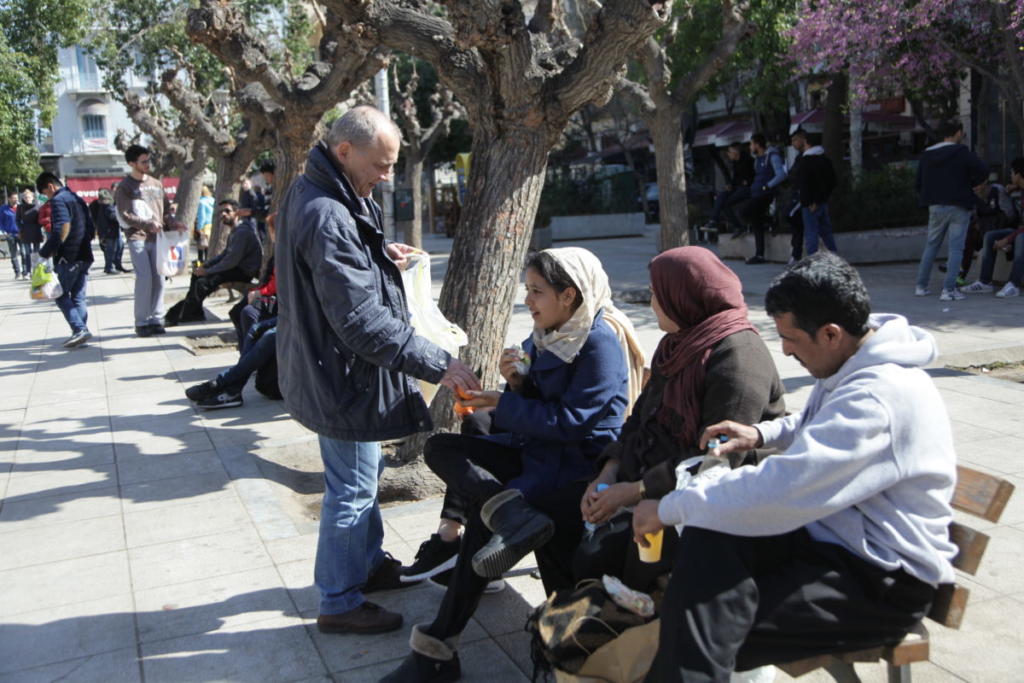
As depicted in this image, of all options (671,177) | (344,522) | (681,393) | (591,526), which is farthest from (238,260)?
(681,393)

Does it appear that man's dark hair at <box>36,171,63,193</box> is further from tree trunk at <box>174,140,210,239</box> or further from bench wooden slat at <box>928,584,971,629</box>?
bench wooden slat at <box>928,584,971,629</box>

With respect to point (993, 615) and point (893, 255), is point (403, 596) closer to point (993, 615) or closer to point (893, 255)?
point (993, 615)

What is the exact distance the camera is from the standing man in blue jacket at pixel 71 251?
1033 centimetres

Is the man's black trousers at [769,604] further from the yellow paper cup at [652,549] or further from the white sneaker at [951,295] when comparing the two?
the white sneaker at [951,295]

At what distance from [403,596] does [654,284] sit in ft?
5.70

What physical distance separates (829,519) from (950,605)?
1.17 ft

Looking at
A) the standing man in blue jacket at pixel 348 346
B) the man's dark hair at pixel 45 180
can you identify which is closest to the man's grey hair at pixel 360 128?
the standing man in blue jacket at pixel 348 346

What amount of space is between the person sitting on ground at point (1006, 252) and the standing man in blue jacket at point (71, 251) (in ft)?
31.1

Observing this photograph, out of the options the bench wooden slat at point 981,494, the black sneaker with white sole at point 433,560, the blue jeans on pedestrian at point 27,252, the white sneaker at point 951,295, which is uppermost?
the bench wooden slat at point 981,494

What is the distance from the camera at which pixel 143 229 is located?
11102mm

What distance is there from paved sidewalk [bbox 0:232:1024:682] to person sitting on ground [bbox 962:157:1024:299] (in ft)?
4.96

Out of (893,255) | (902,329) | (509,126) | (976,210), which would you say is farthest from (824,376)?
(893,255)

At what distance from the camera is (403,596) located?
3.96m

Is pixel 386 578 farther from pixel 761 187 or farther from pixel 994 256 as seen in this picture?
pixel 761 187
